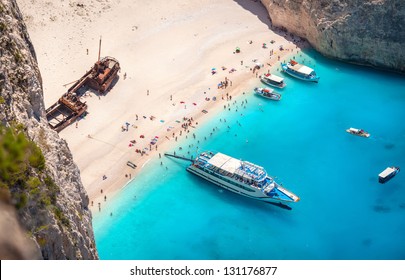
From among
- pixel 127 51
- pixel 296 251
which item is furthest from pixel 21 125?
pixel 127 51

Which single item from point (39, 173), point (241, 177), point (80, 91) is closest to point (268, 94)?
point (241, 177)

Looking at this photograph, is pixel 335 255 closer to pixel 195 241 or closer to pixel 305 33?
pixel 195 241

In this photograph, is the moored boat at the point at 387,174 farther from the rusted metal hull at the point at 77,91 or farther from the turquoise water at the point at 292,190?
the rusted metal hull at the point at 77,91

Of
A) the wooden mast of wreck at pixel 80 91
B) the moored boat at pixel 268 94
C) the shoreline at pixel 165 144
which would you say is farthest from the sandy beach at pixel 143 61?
the moored boat at pixel 268 94

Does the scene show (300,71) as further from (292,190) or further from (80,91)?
(80,91)

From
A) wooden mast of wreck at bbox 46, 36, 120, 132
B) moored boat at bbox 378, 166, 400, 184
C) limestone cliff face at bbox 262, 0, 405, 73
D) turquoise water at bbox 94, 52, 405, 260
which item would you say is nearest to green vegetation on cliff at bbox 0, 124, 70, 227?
turquoise water at bbox 94, 52, 405, 260

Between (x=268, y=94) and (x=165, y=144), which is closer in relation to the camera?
(x=165, y=144)
